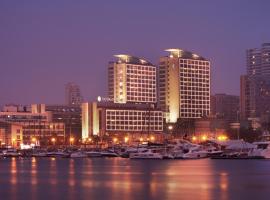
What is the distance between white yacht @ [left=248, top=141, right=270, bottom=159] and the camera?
384ft

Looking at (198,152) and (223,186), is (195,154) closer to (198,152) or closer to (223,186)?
(198,152)

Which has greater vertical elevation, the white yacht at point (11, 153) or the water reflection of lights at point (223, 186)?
the water reflection of lights at point (223, 186)

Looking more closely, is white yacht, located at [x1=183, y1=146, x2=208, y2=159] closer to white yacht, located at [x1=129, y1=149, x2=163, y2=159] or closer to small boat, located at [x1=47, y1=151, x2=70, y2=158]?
white yacht, located at [x1=129, y1=149, x2=163, y2=159]

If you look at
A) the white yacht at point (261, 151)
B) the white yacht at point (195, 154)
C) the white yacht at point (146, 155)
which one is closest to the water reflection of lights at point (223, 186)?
the white yacht at point (261, 151)

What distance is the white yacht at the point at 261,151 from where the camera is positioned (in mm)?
117113

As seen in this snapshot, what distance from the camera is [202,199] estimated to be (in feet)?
141

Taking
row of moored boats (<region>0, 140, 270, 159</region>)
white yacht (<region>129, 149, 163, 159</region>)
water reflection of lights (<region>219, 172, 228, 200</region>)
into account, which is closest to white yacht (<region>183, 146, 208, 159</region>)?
row of moored boats (<region>0, 140, 270, 159</region>)

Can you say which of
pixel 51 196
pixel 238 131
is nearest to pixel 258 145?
pixel 238 131

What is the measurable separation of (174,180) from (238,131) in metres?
116

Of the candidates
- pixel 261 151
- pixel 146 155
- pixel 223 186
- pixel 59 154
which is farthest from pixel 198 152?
pixel 223 186

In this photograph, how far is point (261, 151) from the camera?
389ft

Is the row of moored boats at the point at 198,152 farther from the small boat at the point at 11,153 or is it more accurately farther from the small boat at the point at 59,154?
the small boat at the point at 11,153

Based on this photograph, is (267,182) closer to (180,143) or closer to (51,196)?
(51,196)

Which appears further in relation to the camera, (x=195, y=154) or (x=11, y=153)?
(x=11, y=153)
